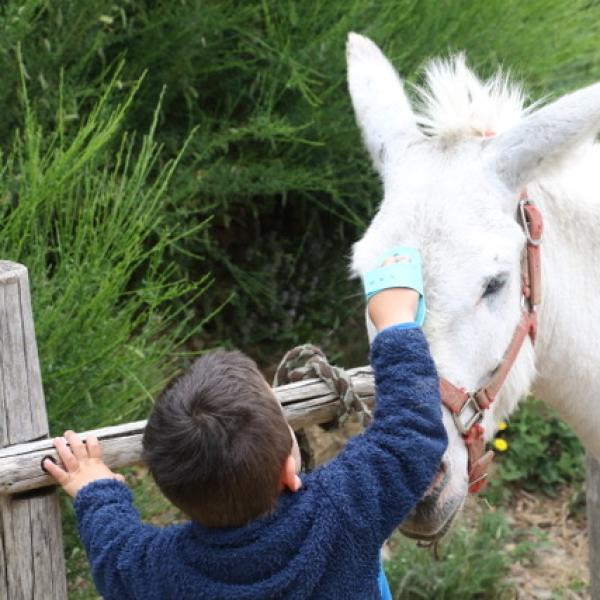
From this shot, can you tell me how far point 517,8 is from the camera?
4027 millimetres

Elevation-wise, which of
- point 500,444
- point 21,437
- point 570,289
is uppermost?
point 570,289

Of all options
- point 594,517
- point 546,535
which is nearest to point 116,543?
point 594,517

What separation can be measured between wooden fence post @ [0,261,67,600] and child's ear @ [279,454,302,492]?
685 mm

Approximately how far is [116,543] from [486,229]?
0.90 metres

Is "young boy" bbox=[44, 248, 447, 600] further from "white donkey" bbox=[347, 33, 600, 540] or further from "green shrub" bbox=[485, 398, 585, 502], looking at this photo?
"green shrub" bbox=[485, 398, 585, 502]

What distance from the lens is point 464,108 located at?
202 cm

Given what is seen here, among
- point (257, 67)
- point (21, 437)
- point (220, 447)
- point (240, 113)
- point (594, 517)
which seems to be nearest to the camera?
point (220, 447)

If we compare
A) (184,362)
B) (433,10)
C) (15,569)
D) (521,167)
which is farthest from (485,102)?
(184,362)

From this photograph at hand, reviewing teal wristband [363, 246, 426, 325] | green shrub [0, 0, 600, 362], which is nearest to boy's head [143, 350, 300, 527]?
teal wristband [363, 246, 426, 325]

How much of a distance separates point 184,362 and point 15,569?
8.50 ft

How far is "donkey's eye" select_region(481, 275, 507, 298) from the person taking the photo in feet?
5.91

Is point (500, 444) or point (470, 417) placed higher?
point (470, 417)

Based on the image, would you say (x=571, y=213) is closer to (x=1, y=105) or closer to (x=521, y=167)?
(x=521, y=167)

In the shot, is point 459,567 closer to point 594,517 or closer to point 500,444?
point 594,517
